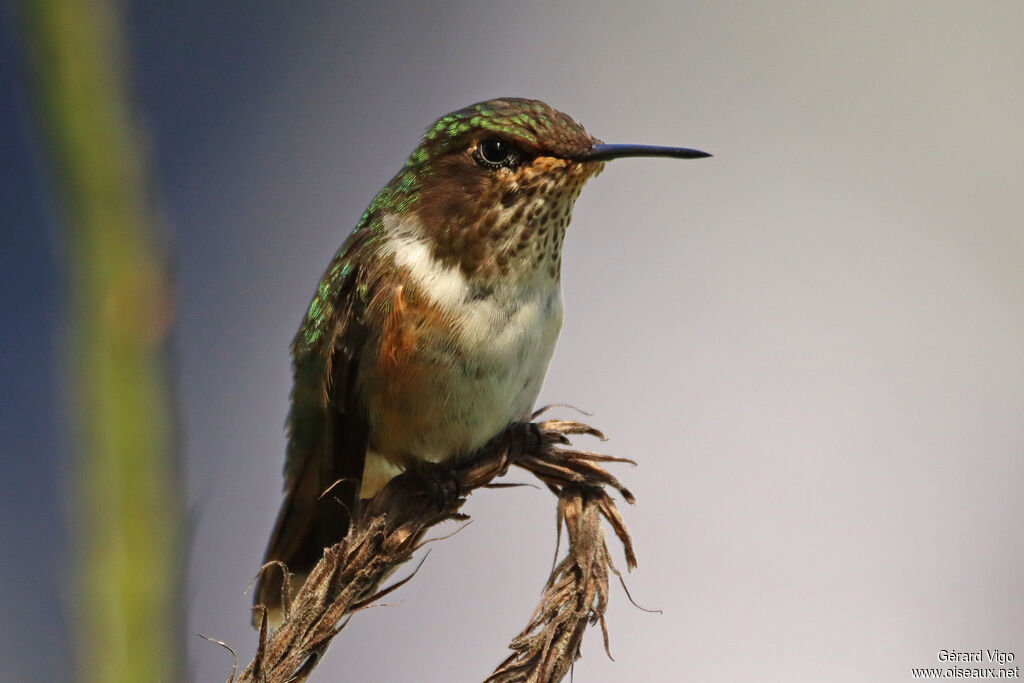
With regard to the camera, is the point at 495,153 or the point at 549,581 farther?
the point at 495,153

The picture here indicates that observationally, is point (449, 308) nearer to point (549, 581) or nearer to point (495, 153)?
point (495, 153)

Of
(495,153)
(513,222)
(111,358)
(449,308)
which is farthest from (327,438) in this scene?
(111,358)

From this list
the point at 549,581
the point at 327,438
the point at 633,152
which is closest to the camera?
the point at 549,581

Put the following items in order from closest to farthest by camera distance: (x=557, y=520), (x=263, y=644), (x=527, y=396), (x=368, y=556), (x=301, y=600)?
(x=263, y=644)
(x=301, y=600)
(x=368, y=556)
(x=557, y=520)
(x=527, y=396)

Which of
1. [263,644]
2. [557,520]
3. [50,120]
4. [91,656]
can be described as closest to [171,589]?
[91,656]

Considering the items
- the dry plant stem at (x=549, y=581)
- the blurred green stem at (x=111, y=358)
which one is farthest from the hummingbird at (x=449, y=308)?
the blurred green stem at (x=111, y=358)

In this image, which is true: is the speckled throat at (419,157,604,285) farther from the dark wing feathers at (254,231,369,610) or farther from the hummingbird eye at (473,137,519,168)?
the dark wing feathers at (254,231,369,610)

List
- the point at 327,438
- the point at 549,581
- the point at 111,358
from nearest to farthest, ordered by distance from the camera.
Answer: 1. the point at 111,358
2. the point at 549,581
3. the point at 327,438

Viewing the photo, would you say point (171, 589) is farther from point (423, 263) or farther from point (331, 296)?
point (331, 296)
